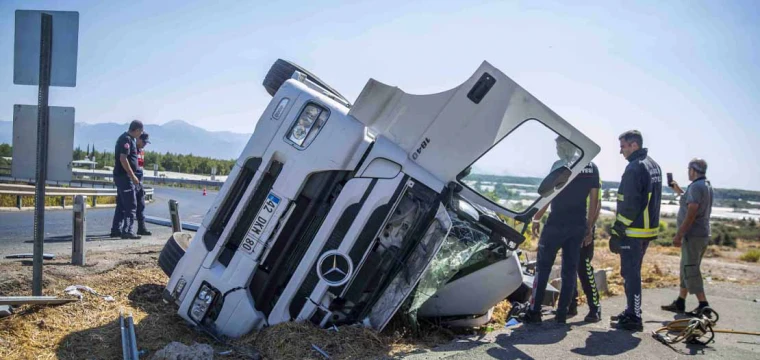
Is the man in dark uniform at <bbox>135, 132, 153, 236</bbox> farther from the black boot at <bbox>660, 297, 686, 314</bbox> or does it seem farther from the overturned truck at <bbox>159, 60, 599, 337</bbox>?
the black boot at <bbox>660, 297, 686, 314</bbox>

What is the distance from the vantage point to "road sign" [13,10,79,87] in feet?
16.2

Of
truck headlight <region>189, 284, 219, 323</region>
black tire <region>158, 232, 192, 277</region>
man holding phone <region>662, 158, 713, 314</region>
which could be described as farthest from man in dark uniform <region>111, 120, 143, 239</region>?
man holding phone <region>662, 158, 713, 314</region>

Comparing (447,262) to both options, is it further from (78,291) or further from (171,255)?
(78,291)

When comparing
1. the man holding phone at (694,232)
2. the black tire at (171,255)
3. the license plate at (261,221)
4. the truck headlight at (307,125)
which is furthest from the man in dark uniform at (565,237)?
the black tire at (171,255)

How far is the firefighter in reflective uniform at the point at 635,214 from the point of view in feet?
19.2

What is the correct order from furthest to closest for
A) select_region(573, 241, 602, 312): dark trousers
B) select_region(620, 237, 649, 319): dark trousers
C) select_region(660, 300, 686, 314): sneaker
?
1. select_region(660, 300, 686, 314): sneaker
2. select_region(573, 241, 602, 312): dark trousers
3. select_region(620, 237, 649, 319): dark trousers

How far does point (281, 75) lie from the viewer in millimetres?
5383

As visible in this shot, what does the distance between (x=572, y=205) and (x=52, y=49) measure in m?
5.10

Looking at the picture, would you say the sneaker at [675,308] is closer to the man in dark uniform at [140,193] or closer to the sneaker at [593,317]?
the sneaker at [593,317]

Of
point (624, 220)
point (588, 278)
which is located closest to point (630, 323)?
point (588, 278)

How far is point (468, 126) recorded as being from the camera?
4.57m

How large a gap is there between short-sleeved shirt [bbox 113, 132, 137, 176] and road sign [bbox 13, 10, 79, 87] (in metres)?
3.93

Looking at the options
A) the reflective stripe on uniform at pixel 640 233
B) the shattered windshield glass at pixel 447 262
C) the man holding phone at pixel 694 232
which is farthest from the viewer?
the man holding phone at pixel 694 232

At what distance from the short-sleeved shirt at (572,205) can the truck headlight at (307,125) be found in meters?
2.70
